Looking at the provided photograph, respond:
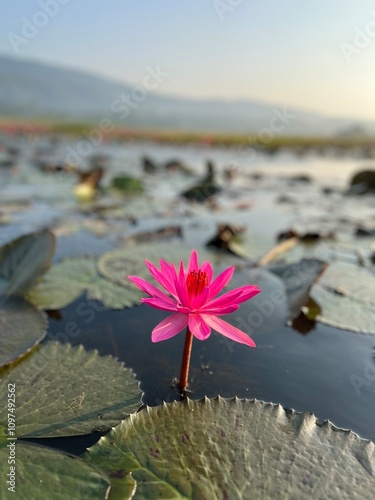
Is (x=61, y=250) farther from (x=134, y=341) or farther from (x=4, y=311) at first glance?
(x=134, y=341)

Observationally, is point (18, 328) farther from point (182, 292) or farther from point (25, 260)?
point (182, 292)

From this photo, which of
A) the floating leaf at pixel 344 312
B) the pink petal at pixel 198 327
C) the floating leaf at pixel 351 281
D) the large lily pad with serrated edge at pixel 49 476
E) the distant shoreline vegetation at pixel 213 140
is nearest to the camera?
the large lily pad with serrated edge at pixel 49 476

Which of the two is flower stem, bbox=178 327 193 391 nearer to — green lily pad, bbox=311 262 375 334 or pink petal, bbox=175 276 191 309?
pink petal, bbox=175 276 191 309

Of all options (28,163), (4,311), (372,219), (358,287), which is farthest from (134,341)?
(28,163)

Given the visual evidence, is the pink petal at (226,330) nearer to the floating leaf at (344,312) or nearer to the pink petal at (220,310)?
the pink petal at (220,310)

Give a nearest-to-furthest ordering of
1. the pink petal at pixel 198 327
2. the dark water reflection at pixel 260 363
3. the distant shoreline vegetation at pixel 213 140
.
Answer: the pink petal at pixel 198 327 < the dark water reflection at pixel 260 363 < the distant shoreline vegetation at pixel 213 140

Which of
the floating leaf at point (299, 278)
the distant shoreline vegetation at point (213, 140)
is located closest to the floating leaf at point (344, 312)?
the floating leaf at point (299, 278)
